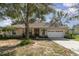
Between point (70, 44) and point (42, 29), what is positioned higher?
point (42, 29)

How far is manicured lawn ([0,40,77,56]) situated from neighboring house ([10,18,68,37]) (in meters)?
0.19

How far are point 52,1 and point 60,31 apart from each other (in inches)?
27.9

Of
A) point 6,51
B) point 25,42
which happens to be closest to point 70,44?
point 25,42

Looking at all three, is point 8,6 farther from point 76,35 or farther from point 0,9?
point 76,35

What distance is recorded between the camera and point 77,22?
9.65m

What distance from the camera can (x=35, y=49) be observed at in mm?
9695

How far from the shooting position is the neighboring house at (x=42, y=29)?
969cm

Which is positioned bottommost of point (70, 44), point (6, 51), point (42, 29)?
point (6, 51)

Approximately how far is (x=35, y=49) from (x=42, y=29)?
0.48m

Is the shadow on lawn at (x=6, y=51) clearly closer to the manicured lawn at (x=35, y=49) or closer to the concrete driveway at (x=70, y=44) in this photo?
the manicured lawn at (x=35, y=49)

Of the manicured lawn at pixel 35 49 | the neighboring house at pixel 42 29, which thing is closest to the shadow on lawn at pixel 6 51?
the manicured lawn at pixel 35 49

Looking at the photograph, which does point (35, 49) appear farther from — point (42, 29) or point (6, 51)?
point (6, 51)

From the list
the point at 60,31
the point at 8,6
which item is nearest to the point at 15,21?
the point at 8,6

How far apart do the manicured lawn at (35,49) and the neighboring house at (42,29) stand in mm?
189
